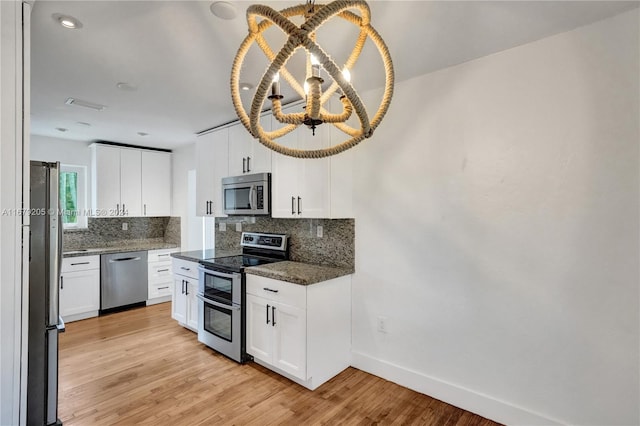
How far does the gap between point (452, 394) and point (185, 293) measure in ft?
9.44

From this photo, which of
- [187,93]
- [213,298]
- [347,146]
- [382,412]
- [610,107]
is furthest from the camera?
[213,298]

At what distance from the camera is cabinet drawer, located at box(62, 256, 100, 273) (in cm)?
401

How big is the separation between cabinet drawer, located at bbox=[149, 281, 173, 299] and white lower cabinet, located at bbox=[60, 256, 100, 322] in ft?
2.22

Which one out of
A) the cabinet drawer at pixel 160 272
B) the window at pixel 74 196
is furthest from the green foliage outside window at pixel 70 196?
the cabinet drawer at pixel 160 272

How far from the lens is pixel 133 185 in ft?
16.2

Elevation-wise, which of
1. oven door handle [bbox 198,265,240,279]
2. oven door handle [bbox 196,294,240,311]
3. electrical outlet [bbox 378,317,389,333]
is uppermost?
oven door handle [bbox 198,265,240,279]

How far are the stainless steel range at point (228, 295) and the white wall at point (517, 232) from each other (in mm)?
1153

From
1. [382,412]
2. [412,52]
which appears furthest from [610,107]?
[382,412]

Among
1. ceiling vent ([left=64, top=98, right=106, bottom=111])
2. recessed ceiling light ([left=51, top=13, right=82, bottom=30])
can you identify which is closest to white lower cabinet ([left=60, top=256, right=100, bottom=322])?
ceiling vent ([left=64, top=98, right=106, bottom=111])

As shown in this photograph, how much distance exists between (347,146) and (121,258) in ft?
14.3

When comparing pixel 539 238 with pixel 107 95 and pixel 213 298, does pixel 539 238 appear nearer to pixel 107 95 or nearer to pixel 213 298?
pixel 213 298

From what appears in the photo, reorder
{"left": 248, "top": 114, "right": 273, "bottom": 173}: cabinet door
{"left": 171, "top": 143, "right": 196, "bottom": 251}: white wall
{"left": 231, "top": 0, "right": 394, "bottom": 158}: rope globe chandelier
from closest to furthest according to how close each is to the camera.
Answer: {"left": 231, "top": 0, "right": 394, "bottom": 158}: rope globe chandelier, {"left": 248, "top": 114, "right": 273, "bottom": 173}: cabinet door, {"left": 171, "top": 143, "right": 196, "bottom": 251}: white wall

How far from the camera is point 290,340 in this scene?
256 cm

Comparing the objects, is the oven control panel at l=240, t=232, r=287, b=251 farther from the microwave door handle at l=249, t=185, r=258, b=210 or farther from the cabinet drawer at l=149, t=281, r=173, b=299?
the cabinet drawer at l=149, t=281, r=173, b=299
